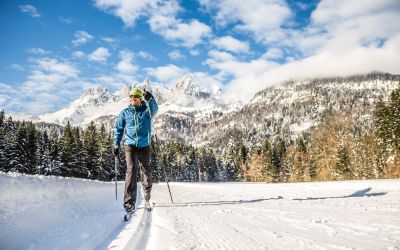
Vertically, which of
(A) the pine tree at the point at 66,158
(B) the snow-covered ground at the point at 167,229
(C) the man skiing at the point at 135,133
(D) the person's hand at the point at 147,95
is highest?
(A) the pine tree at the point at 66,158

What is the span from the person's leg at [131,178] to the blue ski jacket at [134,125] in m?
0.22

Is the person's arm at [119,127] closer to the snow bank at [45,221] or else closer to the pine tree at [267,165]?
the snow bank at [45,221]

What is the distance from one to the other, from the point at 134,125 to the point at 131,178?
1174 millimetres

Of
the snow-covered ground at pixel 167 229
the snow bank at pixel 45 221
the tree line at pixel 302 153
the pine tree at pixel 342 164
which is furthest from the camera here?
the pine tree at pixel 342 164

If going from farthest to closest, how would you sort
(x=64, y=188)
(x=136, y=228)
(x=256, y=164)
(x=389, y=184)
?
(x=256, y=164)
(x=389, y=184)
(x=64, y=188)
(x=136, y=228)

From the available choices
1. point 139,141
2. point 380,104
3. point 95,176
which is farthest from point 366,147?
point 139,141

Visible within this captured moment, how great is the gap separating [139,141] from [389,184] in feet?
37.4

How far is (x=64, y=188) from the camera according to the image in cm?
669

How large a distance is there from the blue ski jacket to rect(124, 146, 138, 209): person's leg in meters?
0.22

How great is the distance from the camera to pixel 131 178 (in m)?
7.18

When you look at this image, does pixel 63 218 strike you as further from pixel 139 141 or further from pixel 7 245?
pixel 139 141

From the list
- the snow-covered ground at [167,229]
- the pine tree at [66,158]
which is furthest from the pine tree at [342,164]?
the snow-covered ground at [167,229]

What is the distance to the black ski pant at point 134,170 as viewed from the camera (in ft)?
23.0

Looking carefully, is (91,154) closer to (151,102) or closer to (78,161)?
(78,161)
